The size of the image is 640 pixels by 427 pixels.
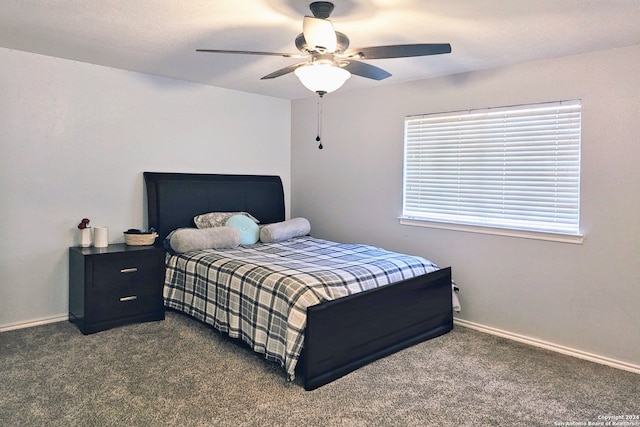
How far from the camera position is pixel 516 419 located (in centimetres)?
233

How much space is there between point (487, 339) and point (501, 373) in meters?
0.66

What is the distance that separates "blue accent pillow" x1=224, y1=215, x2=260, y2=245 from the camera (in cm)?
432

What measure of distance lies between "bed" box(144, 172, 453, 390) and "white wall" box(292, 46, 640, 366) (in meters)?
0.46

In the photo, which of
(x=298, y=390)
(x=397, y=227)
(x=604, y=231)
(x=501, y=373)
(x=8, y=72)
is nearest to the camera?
(x=298, y=390)

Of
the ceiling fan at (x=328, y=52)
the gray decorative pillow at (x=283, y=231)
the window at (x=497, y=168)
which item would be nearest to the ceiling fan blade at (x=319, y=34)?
the ceiling fan at (x=328, y=52)

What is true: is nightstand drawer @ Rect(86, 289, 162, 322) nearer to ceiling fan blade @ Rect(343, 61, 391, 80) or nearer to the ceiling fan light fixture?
the ceiling fan light fixture

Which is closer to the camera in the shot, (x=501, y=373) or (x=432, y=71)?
(x=501, y=373)

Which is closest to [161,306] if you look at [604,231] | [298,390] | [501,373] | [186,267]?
[186,267]

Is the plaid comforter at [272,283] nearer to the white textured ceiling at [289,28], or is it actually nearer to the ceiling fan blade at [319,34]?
the ceiling fan blade at [319,34]

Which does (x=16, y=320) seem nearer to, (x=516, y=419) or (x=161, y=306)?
(x=161, y=306)

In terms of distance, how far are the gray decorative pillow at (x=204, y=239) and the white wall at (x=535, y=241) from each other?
4.39 ft

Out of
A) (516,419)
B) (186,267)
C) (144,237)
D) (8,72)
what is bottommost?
(516,419)

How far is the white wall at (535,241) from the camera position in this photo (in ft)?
9.88

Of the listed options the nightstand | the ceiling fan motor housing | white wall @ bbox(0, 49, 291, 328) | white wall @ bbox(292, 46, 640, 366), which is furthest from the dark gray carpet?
the ceiling fan motor housing
